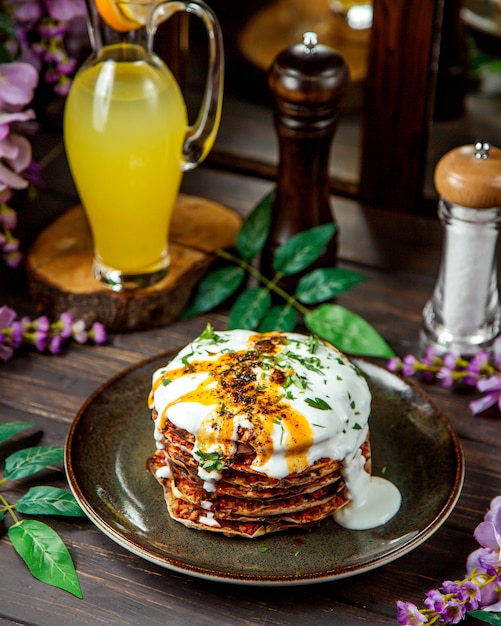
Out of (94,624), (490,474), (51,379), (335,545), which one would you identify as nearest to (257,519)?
(335,545)

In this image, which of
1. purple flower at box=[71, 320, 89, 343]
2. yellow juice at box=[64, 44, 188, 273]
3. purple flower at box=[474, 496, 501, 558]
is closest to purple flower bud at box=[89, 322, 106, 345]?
purple flower at box=[71, 320, 89, 343]

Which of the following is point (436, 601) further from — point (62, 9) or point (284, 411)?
point (62, 9)

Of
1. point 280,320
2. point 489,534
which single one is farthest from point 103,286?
point 489,534

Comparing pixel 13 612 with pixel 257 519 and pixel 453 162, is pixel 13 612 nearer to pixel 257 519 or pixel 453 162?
pixel 257 519

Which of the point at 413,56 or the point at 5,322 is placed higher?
the point at 413,56

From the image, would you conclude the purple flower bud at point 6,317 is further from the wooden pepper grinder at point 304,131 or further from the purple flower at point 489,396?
the purple flower at point 489,396

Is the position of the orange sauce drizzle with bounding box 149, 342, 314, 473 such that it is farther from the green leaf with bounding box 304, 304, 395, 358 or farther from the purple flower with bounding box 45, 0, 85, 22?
the purple flower with bounding box 45, 0, 85, 22
